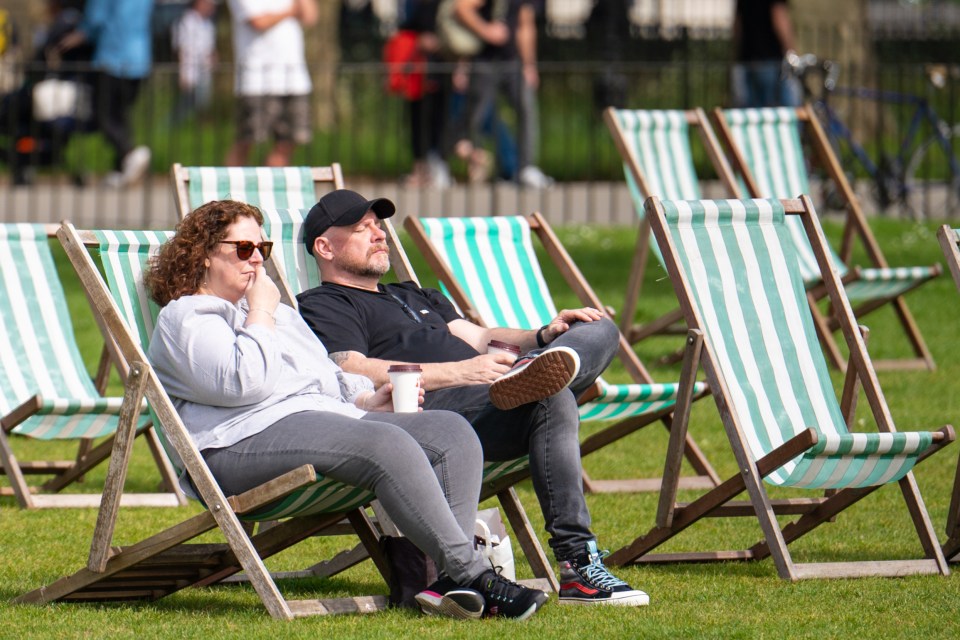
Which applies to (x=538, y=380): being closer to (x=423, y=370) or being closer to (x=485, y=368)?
(x=485, y=368)

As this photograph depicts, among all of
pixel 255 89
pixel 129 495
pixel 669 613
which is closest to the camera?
pixel 669 613

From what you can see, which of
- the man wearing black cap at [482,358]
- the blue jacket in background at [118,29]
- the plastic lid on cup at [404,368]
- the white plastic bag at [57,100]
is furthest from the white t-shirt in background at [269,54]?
→ the plastic lid on cup at [404,368]

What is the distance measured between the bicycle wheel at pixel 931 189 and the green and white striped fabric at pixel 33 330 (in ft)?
27.2

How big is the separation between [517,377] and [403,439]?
16.0 inches

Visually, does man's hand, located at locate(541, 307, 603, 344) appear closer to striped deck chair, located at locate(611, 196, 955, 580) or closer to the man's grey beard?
striped deck chair, located at locate(611, 196, 955, 580)

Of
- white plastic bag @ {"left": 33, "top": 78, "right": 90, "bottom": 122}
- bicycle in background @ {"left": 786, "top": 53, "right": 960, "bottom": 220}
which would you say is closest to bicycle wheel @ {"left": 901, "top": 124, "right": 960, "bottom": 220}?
bicycle in background @ {"left": 786, "top": 53, "right": 960, "bottom": 220}

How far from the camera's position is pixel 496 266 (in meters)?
7.54

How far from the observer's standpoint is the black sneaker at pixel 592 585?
4.91 m

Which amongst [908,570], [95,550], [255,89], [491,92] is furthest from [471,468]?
[491,92]

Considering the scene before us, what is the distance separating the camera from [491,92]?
47.6ft

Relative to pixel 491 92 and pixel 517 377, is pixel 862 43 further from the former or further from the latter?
pixel 517 377

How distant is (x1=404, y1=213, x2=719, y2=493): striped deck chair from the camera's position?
6781 millimetres

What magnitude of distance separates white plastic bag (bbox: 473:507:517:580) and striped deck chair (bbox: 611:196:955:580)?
0.67 m

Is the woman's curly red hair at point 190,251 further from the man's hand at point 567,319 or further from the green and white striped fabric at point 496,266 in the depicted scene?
the green and white striped fabric at point 496,266
